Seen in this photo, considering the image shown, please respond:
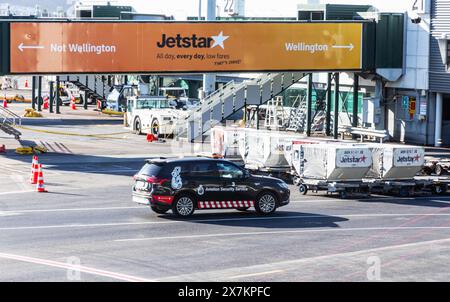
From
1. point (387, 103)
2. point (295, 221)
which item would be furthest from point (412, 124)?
point (295, 221)

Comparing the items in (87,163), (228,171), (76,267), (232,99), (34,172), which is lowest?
(76,267)

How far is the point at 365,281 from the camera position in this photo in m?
22.1

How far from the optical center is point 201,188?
104ft

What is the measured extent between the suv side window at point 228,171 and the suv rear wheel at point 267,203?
1.00 m

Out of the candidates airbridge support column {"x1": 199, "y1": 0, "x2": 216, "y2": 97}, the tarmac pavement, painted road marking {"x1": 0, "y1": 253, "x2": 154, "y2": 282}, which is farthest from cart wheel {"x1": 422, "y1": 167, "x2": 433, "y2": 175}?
airbridge support column {"x1": 199, "y1": 0, "x2": 216, "y2": 97}

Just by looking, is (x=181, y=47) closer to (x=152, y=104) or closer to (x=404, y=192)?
(x=152, y=104)

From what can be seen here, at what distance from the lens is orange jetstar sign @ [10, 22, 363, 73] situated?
157 ft

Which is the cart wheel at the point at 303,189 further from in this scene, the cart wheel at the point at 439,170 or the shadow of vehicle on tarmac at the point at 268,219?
the cart wheel at the point at 439,170

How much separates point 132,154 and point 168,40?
609 centimetres

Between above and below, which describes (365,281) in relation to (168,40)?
below

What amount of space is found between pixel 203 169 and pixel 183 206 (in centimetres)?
133

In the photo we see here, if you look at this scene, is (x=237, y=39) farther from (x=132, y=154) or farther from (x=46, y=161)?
(x=46, y=161)

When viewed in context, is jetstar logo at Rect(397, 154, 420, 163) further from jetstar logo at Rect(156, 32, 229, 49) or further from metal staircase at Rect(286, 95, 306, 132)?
metal staircase at Rect(286, 95, 306, 132)

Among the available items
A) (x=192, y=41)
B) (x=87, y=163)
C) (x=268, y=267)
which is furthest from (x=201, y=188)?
(x=192, y=41)
